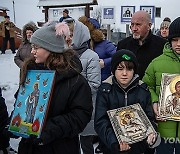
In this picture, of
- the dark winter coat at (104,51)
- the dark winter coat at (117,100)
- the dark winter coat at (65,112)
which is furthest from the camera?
the dark winter coat at (104,51)

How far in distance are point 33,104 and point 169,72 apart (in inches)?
49.4

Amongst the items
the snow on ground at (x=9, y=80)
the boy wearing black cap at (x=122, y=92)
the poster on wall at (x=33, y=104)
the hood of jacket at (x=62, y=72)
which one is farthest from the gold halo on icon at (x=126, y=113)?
the snow on ground at (x=9, y=80)

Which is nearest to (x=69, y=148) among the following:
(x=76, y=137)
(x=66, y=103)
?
(x=76, y=137)

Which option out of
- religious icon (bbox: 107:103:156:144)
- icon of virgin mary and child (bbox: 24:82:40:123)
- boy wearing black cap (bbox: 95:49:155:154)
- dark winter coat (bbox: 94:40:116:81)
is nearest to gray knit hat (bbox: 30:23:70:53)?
icon of virgin mary and child (bbox: 24:82:40:123)

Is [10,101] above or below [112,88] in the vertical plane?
below

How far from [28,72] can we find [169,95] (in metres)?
1.17

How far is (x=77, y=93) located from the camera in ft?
6.79

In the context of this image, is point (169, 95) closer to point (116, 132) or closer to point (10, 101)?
point (116, 132)

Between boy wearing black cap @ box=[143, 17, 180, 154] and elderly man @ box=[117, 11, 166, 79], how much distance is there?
64cm

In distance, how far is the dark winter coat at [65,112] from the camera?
201 centimetres

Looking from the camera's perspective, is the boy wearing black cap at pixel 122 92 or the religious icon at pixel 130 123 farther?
the boy wearing black cap at pixel 122 92

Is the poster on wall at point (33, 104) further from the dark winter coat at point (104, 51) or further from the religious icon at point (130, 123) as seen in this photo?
the dark winter coat at point (104, 51)

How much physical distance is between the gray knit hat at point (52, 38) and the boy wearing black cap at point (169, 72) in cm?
96

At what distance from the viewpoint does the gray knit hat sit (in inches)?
81.4
